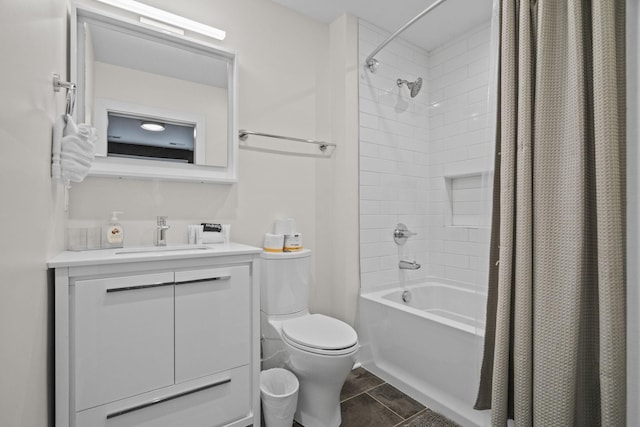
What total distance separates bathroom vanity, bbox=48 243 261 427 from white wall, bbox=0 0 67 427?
0.09m

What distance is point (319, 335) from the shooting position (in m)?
1.66

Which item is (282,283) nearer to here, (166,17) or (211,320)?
(211,320)

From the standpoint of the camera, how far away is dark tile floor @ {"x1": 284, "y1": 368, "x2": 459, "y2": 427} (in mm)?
1682

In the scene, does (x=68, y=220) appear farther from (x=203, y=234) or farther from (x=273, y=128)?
(x=273, y=128)

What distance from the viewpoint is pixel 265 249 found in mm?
2023

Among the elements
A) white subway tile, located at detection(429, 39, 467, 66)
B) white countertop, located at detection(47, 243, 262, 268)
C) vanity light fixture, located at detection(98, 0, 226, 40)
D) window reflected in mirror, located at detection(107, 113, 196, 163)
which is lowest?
white countertop, located at detection(47, 243, 262, 268)

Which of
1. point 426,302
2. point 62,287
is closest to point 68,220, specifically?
point 62,287

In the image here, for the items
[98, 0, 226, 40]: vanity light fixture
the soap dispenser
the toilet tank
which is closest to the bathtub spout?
the toilet tank

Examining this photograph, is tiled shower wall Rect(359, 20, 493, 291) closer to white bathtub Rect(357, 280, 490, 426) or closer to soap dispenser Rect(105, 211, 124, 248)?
white bathtub Rect(357, 280, 490, 426)

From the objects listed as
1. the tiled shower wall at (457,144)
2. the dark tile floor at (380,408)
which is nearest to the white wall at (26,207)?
the dark tile floor at (380,408)

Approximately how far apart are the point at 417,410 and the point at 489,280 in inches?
38.0

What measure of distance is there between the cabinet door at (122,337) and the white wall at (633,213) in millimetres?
1593

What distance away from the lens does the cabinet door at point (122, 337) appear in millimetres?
1188

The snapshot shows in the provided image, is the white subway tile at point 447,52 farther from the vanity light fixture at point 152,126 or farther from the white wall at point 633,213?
the vanity light fixture at point 152,126
